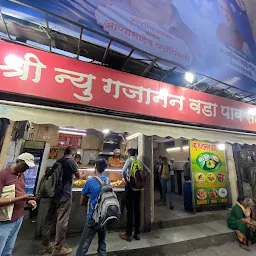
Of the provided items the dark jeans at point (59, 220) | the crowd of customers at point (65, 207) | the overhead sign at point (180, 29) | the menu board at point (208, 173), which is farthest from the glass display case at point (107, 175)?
the overhead sign at point (180, 29)

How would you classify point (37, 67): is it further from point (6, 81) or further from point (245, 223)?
point (245, 223)

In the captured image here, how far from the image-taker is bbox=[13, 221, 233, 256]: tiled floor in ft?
11.6

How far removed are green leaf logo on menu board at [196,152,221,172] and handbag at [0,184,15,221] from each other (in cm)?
633

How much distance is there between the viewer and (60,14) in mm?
2686

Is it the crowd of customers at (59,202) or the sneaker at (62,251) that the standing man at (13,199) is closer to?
the crowd of customers at (59,202)

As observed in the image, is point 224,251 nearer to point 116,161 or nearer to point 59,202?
point 116,161

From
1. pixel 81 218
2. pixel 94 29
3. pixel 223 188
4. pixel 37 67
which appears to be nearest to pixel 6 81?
pixel 37 67

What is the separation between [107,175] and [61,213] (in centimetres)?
234

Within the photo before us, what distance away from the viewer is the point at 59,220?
333 centimetres

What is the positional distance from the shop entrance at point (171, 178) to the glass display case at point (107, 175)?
1688mm

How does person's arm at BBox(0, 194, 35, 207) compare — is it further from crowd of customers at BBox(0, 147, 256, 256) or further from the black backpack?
the black backpack

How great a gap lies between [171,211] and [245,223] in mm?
2404

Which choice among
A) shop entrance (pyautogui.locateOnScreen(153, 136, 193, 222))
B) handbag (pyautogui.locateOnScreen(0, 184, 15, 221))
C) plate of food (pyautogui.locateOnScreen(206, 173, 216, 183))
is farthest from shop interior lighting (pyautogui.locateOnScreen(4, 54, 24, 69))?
plate of food (pyautogui.locateOnScreen(206, 173, 216, 183))

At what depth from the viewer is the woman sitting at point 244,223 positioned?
441cm
